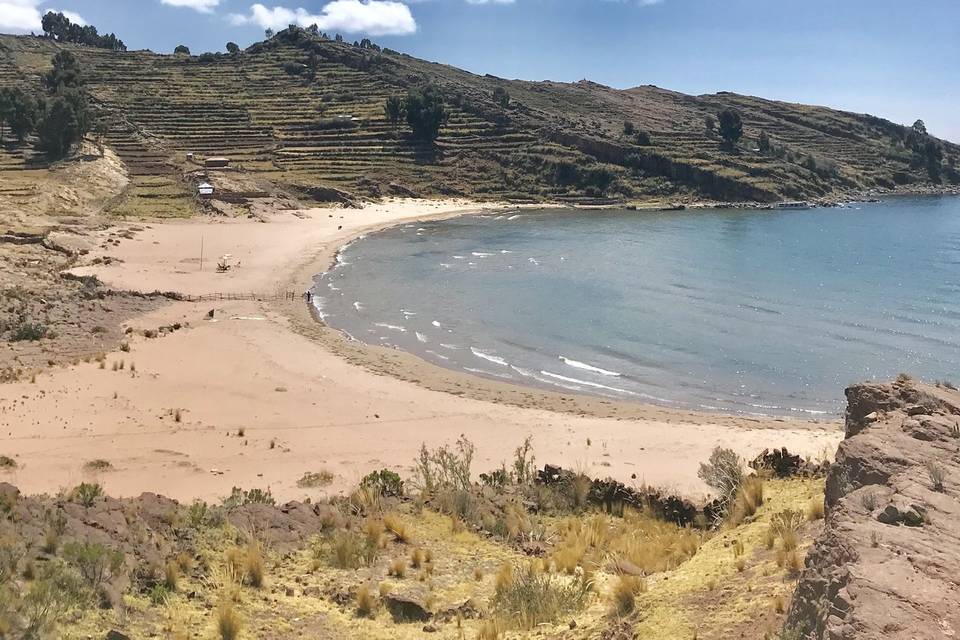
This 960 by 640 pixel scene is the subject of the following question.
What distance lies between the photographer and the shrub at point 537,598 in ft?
31.7

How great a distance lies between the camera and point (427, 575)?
1211 centimetres

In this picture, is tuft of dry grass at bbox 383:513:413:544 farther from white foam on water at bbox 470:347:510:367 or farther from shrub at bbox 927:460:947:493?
white foam on water at bbox 470:347:510:367

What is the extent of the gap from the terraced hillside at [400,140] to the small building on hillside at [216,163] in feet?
7.67

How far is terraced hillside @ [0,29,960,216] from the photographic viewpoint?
98312mm

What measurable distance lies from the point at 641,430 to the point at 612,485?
9.00 m

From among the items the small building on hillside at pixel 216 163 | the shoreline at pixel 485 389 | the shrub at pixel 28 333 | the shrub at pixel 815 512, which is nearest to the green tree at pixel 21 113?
the small building on hillside at pixel 216 163

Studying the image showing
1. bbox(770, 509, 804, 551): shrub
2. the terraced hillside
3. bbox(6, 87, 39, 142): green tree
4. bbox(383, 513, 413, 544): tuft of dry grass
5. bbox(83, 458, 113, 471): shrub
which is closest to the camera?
bbox(770, 509, 804, 551): shrub

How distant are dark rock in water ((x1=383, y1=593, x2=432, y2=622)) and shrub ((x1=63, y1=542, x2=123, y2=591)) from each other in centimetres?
379

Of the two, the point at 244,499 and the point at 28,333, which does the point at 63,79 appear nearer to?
the point at 28,333

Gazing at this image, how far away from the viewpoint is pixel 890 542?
7035 millimetres

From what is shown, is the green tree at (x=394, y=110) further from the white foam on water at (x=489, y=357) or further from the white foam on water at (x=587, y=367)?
the white foam on water at (x=587, y=367)

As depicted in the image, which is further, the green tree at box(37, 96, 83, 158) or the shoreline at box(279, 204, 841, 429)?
the green tree at box(37, 96, 83, 158)

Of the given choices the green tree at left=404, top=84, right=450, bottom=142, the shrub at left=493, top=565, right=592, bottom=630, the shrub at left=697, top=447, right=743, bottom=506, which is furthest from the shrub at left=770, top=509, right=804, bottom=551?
→ the green tree at left=404, top=84, right=450, bottom=142

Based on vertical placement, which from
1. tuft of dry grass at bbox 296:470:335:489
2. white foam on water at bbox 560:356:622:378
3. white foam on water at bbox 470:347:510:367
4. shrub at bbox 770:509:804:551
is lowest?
tuft of dry grass at bbox 296:470:335:489
